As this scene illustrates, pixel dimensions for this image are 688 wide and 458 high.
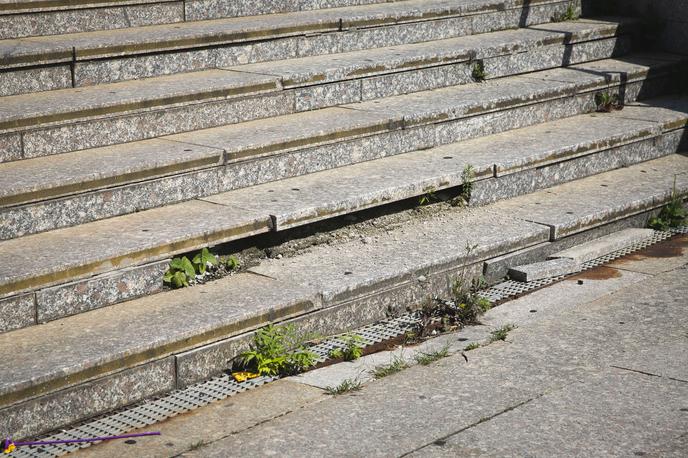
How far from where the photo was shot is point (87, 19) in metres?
6.86

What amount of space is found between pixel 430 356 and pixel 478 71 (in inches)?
139

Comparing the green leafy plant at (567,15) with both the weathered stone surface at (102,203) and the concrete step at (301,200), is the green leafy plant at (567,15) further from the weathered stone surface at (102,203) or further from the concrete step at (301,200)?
the weathered stone surface at (102,203)

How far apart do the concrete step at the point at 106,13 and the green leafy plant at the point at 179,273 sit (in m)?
2.52

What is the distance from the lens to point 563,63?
842 centimetres

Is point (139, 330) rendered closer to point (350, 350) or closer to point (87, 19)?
Answer: point (350, 350)

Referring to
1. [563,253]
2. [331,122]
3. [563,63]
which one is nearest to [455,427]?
[563,253]

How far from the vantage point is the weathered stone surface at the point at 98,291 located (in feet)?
14.8

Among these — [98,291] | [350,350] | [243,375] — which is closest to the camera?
[243,375]

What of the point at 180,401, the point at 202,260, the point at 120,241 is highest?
the point at 120,241

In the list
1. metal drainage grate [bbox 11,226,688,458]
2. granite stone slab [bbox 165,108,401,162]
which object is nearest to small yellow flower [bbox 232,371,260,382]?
metal drainage grate [bbox 11,226,688,458]

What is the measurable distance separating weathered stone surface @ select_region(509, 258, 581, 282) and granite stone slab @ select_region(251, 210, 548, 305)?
0.46 feet

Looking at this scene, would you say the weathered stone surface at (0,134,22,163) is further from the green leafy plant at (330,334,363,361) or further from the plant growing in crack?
the plant growing in crack

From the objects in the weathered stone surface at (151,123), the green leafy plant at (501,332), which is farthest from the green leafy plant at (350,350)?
the weathered stone surface at (151,123)

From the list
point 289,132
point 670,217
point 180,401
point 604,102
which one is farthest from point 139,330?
point 604,102
